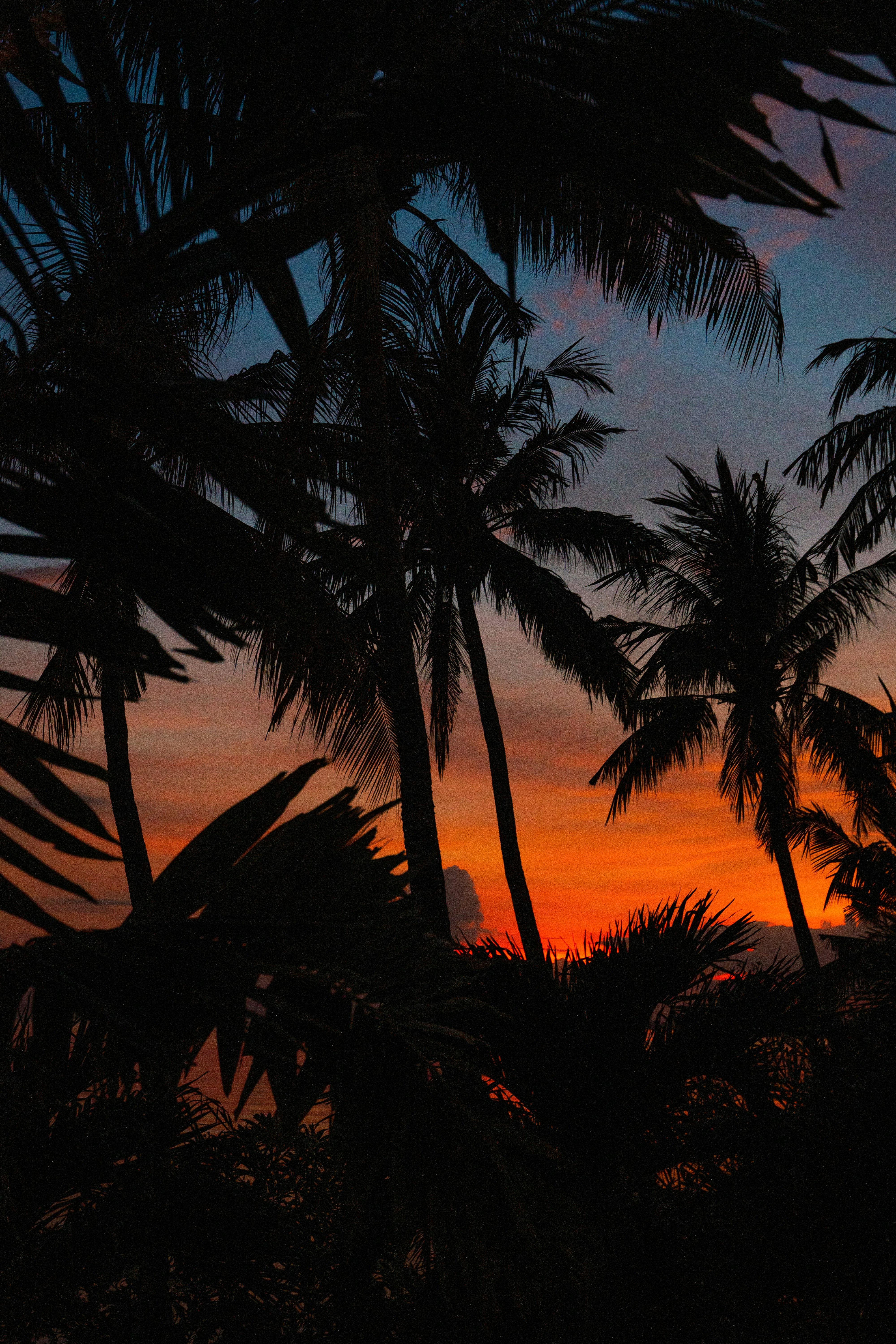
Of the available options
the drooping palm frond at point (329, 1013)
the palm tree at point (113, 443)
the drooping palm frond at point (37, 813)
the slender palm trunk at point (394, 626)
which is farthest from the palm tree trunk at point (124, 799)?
the drooping palm frond at point (37, 813)

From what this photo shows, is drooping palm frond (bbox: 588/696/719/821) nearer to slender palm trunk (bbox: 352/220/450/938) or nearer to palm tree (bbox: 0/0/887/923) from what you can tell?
slender palm trunk (bbox: 352/220/450/938)

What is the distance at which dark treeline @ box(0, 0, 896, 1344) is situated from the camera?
4.57 ft

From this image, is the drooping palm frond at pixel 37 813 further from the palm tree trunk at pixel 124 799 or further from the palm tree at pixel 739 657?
the palm tree at pixel 739 657

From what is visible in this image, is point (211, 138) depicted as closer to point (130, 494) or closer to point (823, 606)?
point (130, 494)

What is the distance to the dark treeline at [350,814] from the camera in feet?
4.57

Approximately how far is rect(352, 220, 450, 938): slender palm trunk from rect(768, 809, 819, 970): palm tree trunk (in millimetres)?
10185

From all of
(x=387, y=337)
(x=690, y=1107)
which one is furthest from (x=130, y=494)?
(x=387, y=337)

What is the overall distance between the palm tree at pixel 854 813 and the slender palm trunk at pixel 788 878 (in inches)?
9.9

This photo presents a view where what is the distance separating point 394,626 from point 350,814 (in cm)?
508

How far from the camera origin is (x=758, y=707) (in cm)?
1675

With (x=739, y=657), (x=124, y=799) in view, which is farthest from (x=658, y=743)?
(x=124, y=799)

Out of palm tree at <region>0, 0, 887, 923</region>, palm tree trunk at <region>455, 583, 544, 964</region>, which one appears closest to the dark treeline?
palm tree at <region>0, 0, 887, 923</region>

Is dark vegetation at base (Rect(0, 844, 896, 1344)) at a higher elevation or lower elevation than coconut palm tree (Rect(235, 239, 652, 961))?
lower

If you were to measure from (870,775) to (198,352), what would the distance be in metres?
7.22
